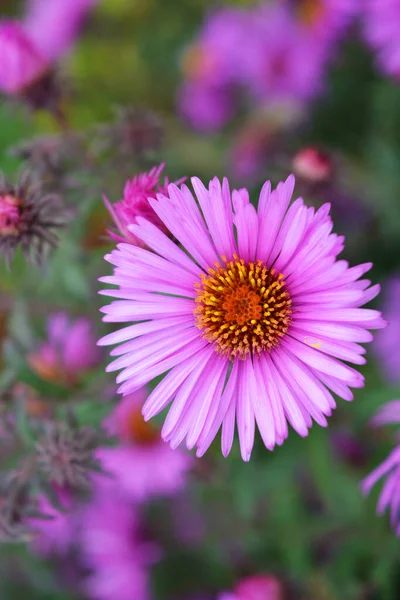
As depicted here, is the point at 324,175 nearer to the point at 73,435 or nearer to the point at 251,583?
the point at 73,435

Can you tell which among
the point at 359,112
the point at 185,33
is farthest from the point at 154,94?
the point at 359,112

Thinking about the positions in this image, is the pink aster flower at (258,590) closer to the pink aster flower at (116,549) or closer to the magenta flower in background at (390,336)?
the pink aster flower at (116,549)

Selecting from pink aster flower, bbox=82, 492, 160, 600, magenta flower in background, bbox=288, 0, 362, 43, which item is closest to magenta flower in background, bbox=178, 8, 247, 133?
magenta flower in background, bbox=288, 0, 362, 43

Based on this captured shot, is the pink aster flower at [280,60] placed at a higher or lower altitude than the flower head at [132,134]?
higher

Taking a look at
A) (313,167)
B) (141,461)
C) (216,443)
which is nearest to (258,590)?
(216,443)

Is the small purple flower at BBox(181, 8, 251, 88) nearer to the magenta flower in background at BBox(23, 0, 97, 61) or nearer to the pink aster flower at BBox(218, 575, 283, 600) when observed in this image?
the magenta flower in background at BBox(23, 0, 97, 61)

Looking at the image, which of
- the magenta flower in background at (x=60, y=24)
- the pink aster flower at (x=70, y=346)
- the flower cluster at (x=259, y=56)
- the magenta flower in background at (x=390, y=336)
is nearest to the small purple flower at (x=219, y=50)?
the flower cluster at (x=259, y=56)
